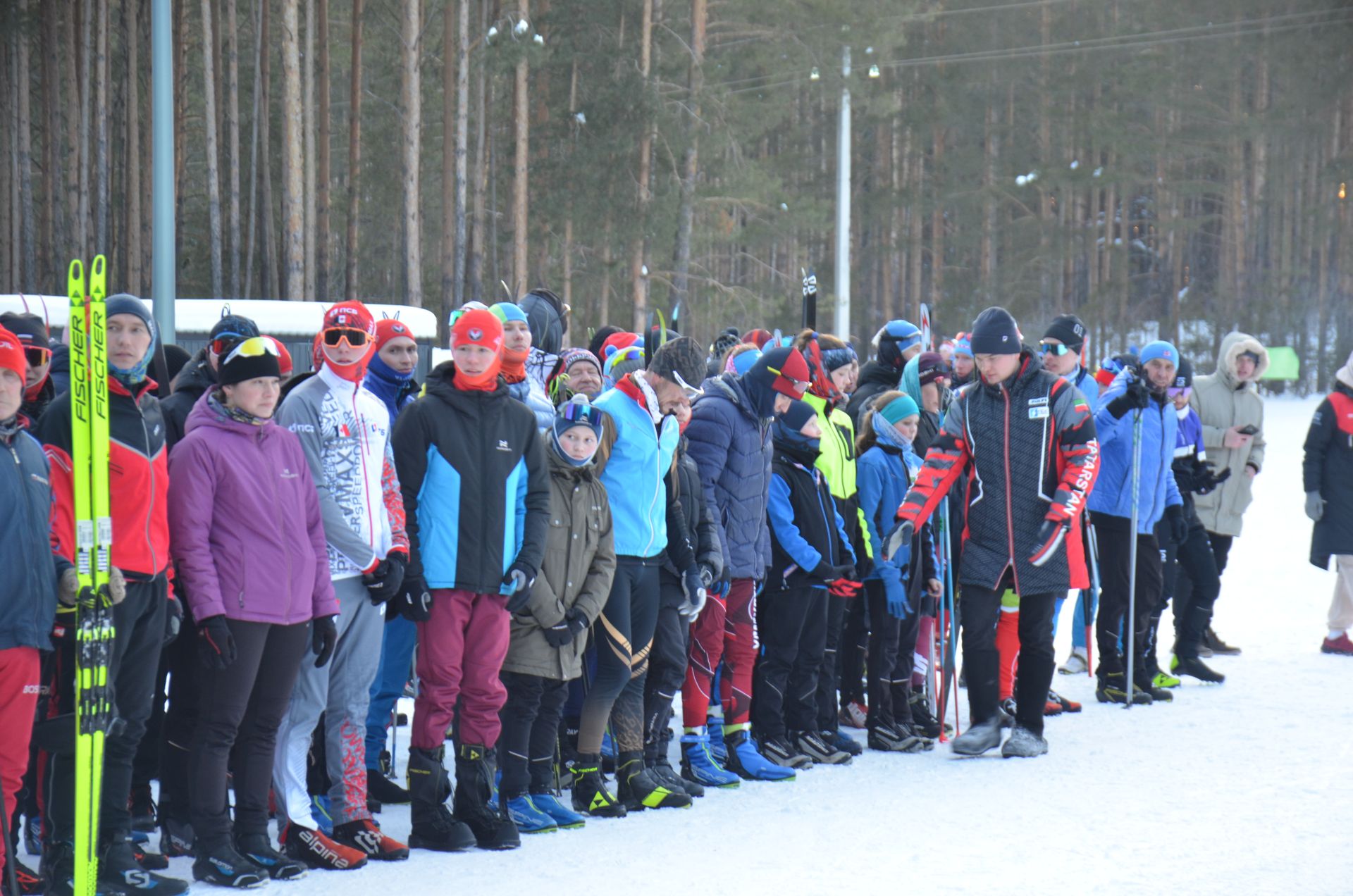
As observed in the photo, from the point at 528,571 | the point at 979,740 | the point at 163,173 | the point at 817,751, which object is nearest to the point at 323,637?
the point at 528,571

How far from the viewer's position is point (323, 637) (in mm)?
5059

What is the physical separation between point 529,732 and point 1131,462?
4.56 metres

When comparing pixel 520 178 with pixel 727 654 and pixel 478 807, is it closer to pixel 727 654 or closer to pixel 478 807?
pixel 727 654

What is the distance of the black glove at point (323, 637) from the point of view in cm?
503

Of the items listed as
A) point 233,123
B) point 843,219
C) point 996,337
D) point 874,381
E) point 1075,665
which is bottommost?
point 1075,665

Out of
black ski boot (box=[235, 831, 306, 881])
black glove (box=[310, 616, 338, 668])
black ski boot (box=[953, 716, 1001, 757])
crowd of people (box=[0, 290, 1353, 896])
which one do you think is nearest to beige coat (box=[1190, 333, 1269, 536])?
crowd of people (box=[0, 290, 1353, 896])

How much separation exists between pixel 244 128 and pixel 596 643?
36.0 metres

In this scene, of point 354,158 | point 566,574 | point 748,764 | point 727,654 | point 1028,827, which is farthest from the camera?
point 354,158

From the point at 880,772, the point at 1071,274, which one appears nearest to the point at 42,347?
the point at 880,772

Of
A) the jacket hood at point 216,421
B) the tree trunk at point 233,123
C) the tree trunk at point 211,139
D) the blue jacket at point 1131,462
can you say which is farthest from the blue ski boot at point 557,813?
the tree trunk at point 211,139

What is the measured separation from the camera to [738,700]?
666 cm

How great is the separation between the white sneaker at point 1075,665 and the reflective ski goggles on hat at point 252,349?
648 centimetres

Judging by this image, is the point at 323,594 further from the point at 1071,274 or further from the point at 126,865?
the point at 1071,274

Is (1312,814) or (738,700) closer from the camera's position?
(1312,814)
